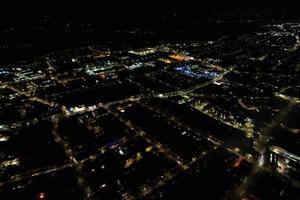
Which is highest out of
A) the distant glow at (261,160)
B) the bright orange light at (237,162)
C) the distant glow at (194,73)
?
the distant glow at (194,73)

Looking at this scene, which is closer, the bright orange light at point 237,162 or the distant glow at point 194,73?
the bright orange light at point 237,162

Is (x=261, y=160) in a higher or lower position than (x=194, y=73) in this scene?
lower

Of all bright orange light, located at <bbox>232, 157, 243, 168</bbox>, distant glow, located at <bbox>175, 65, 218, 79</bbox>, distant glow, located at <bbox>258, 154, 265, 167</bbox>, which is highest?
distant glow, located at <bbox>175, 65, 218, 79</bbox>

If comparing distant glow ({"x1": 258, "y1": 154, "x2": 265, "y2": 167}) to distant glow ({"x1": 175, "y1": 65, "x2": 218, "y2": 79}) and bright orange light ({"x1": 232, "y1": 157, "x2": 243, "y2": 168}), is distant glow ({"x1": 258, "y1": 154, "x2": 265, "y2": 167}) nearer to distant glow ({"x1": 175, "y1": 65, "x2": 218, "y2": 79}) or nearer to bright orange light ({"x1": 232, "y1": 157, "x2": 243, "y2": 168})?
bright orange light ({"x1": 232, "y1": 157, "x2": 243, "y2": 168})

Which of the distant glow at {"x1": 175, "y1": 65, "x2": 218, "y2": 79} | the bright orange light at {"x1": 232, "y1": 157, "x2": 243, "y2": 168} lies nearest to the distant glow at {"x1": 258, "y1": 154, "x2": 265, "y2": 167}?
the bright orange light at {"x1": 232, "y1": 157, "x2": 243, "y2": 168}

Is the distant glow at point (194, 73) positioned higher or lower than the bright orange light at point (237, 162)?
higher

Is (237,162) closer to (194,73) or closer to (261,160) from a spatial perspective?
(261,160)

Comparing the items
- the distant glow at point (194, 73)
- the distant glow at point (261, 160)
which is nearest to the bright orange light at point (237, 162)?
the distant glow at point (261, 160)

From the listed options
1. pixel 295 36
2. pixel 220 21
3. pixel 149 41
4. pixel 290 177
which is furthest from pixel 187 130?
pixel 220 21

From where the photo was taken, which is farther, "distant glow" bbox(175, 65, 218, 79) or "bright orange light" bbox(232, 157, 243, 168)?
"distant glow" bbox(175, 65, 218, 79)

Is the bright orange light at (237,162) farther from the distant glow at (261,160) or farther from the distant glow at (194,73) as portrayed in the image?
the distant glow at (194,73)

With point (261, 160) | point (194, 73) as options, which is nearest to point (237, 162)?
point (261, 160)
